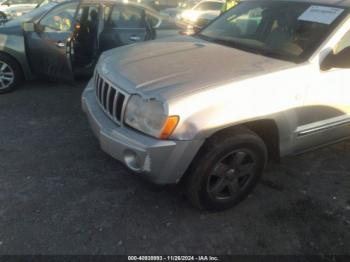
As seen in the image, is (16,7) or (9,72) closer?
(9,72)

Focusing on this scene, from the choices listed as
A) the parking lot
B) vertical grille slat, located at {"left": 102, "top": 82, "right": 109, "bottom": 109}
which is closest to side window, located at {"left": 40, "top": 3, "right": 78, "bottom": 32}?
the parking lot

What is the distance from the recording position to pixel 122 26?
5.78m

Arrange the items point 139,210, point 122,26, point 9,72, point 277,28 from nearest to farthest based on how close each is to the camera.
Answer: point 139,210, point 277,28, point 9,72, point 122,26

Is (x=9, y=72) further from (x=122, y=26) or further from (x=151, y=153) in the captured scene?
(x=151, y=153)

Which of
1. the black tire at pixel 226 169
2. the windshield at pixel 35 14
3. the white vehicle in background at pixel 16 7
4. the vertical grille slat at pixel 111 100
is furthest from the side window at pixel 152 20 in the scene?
the white vehicle in background at pixel 16 7

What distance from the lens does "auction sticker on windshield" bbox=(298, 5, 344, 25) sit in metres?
2.99

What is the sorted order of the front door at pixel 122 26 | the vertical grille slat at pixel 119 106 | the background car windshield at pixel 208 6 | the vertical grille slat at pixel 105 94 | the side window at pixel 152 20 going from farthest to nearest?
the background car windshield at pixel 208 6 < the side window at pixel 152 20 < the front door at pixel 122 26 < the vertical grille slat at pixel 105 94 < the vertical grille slat at pixel 119 106

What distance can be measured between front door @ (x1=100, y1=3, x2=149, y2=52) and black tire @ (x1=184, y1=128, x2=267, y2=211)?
3.70m

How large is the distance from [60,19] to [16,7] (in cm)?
752

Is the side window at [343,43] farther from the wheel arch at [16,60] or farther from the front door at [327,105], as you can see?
the wheel arch at [16,60]

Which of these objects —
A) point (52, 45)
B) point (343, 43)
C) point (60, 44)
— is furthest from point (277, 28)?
point (52, 45)

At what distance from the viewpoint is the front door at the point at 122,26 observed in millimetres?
5625

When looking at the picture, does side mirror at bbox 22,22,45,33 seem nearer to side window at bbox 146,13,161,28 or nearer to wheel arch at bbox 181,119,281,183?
side window at bbox 146,13,161,28

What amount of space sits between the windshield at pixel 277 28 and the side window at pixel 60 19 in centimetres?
237
